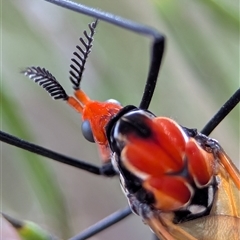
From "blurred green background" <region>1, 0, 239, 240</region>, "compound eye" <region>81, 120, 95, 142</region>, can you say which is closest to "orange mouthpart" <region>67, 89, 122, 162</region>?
"compound eye" <region>81, 120, 95, 142</region>

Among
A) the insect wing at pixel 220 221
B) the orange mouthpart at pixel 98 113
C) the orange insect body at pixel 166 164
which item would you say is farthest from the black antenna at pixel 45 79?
the insect wing at pixel 220 221

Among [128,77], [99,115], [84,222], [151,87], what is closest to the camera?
[151,87]

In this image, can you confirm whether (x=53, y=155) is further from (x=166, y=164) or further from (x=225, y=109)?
(x=225, y=109)

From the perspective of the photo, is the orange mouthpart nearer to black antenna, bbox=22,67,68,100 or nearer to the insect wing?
black antenna, bbox=22,67,68,100

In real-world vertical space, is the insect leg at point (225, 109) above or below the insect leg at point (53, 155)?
above

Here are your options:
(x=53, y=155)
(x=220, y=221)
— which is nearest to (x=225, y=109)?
(x=220, y=221)

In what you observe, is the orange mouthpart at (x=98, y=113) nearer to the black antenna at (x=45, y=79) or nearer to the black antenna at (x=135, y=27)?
the black antenna at (x=45, y=79)

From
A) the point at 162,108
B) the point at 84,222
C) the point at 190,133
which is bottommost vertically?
the point at 84,222

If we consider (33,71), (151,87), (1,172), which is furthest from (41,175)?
(1,172)

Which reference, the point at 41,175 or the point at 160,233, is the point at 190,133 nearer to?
the point at 160,233
